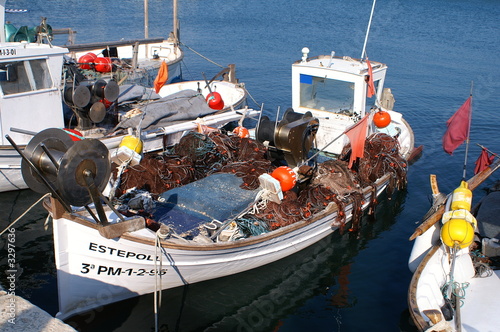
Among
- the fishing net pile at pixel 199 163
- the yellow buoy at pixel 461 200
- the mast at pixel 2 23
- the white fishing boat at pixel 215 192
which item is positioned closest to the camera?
the white fishing boat at pixel 215 192

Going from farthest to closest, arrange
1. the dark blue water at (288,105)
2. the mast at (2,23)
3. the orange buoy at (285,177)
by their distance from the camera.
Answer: the mast at (2,23)
the orange buoy at (285,177)
the dark blue water at (288,105)

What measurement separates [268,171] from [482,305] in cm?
491

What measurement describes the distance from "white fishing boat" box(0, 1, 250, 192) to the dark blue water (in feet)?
6.67

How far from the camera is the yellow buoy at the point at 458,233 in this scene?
823 cm

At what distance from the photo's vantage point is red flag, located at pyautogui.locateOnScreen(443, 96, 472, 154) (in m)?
10.9

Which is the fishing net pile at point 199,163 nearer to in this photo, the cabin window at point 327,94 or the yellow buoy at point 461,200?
the cabin window at point 327,94

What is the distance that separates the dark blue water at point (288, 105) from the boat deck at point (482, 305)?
1.17 m

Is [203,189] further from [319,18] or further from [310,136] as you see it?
[319,18]

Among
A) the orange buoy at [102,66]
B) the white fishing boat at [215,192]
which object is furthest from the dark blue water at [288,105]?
the orange buoy at [102,66]

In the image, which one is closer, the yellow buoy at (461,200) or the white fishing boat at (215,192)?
the white fishing boat at (215,192)

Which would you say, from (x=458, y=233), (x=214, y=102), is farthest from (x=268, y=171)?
(x=214, y=102)

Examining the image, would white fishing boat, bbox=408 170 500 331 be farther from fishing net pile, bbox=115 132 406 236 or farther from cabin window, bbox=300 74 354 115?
cabin window, bbox=300 74 354 115

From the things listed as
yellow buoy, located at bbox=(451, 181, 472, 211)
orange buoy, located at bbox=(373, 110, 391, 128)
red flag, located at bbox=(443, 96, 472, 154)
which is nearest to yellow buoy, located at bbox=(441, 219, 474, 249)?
yellow buoy, located at bbox=(451, 181, 472, 211)

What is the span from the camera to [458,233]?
27.0ft
